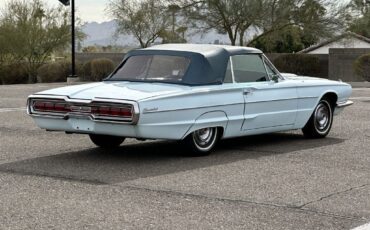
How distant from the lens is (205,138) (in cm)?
930

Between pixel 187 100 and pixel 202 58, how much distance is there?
0.96 meters

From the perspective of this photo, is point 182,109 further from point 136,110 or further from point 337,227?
point 337,227

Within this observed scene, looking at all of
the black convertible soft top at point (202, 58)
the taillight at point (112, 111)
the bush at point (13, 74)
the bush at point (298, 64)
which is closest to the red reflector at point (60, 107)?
the taillight at point (112, 111)

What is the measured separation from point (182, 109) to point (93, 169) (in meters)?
1.31

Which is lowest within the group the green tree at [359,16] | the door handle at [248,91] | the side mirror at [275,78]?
the door handle at [248,91]

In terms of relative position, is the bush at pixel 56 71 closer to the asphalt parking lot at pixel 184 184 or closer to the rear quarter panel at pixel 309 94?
the asphalt parking lot at pixel 184 184

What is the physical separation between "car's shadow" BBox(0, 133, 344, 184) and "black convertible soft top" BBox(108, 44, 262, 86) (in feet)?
3.14

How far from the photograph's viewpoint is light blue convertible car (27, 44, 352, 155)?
27.9 ft

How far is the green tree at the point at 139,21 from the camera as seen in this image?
48.2 meters

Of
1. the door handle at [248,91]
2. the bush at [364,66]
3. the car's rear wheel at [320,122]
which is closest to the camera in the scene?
the door handle at [248,91]

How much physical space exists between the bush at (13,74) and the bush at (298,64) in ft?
51.0

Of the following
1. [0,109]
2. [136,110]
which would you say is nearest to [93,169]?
[136,110]

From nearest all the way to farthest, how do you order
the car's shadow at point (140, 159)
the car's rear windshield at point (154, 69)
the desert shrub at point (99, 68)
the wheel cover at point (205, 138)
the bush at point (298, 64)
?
the car's shadow at point (140, 159) < the wheel cover at point (205, 138) < the car's rear windshield at point (154, 69) < the bush at point (298, 64) < the desert shrub at point (99, 68)

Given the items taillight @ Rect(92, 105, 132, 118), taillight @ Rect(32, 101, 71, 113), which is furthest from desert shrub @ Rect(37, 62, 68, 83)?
taillight @ Rect(92, 105, 132, 118)
